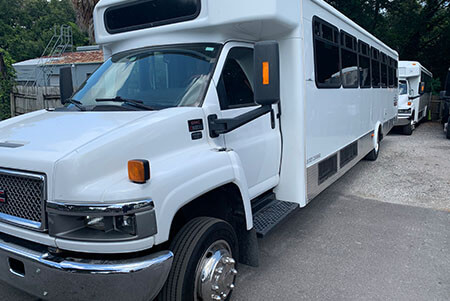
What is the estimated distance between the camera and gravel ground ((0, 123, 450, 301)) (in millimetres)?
3625

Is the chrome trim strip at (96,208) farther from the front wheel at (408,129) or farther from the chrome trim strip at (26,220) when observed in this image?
the front wheel at (408,129)

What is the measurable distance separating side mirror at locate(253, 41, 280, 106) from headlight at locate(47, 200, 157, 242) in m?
1.37

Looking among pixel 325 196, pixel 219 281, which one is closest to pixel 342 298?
pixel 219 281

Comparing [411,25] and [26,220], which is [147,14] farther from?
[411,25]

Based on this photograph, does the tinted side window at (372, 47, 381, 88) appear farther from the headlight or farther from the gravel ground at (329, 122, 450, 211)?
the headlight

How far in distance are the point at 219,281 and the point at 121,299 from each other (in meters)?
0.90

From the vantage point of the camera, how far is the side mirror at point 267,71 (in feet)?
10.0

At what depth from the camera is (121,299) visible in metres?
2.29

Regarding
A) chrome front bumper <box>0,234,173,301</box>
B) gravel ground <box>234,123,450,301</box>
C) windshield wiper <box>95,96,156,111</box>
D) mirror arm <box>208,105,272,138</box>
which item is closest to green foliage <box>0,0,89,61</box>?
gravel ground <box>234,123,450,301</box>

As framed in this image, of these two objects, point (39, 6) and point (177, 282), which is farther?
point (39, 6)

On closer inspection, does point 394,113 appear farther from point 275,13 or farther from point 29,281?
point 29,281

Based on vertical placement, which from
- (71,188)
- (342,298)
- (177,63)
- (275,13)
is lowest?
(342,298)

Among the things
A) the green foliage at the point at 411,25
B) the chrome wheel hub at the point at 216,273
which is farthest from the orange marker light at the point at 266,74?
the green foliage at the point at 411,25

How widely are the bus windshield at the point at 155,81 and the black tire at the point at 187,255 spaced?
107 centimetres
